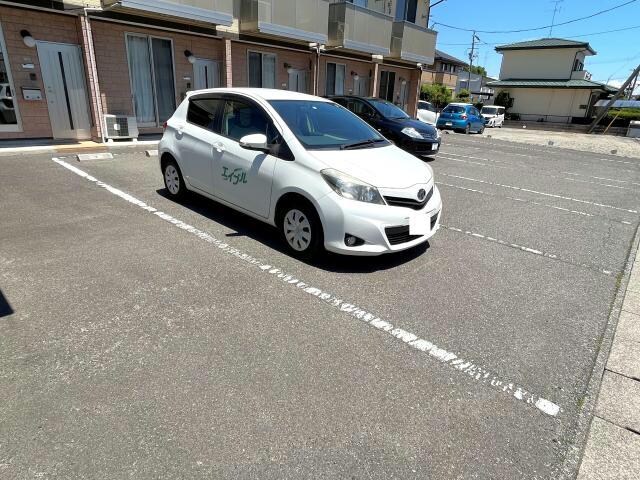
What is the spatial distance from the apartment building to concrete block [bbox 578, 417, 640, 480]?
435 inches

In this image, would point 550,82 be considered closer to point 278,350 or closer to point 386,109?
point 386,109

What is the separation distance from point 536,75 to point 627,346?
41.5m

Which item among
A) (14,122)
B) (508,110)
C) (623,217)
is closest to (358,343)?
(623,217)

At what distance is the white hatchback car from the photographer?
145 inches

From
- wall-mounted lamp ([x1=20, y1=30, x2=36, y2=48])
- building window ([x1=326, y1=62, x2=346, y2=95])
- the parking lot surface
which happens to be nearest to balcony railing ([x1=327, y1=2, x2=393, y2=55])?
building window ([x1=326, y1=62, x2=346, y2=95])

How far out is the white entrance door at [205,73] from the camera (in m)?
12.2

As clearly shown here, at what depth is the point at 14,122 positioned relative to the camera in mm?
9320

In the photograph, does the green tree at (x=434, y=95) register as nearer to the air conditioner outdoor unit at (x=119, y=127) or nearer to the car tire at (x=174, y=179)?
the air conditioner outdoor unit at (x=119, y=127)

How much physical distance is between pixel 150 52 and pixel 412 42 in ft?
39.5

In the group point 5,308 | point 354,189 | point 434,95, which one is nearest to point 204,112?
point 354,189

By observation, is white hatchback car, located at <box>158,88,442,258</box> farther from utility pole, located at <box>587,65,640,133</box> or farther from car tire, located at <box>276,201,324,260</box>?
utility pole, located at <box>587,65,640,133</box>

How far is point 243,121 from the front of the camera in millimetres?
4562

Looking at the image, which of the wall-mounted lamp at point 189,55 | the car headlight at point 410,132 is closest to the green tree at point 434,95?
the car headlight at point 410,132

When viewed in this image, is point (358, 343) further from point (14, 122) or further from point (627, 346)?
point (14, 122)
